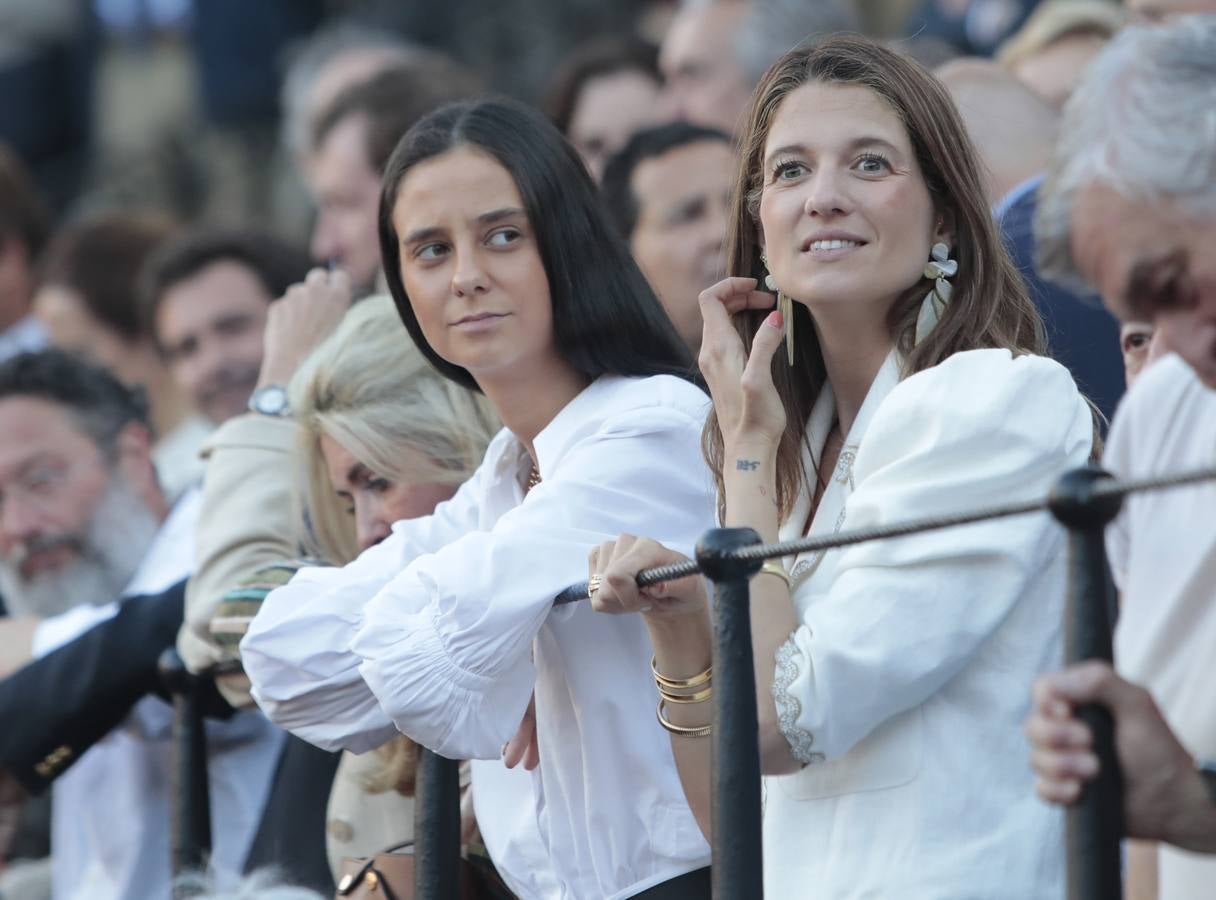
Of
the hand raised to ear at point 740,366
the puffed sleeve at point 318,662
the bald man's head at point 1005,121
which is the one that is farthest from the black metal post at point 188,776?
the bald man's head at point 1005,121

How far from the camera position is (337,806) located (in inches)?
189

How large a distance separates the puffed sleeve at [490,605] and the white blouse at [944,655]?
0.63 metres

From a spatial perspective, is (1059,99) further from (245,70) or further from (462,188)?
(245,70)

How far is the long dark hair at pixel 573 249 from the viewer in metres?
4.16

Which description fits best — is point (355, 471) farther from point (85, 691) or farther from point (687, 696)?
point (687, 696)

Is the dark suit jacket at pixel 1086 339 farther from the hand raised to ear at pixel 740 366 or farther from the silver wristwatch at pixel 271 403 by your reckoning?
the silver wristwatch at pixel 271 403

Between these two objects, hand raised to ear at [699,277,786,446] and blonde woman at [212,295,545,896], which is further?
blonde woman at [212,295,545,896]

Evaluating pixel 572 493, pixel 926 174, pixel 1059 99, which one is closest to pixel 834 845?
pixel 572 493

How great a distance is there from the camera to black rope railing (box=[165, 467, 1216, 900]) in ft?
8.55

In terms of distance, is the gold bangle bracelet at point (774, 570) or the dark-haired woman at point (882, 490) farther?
the gold bangle bracelet at point (774, 570)

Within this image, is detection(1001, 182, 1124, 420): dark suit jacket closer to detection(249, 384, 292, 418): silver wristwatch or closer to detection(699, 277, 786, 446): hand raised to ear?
detection(699, 277, 786, 446): hand raised to ear

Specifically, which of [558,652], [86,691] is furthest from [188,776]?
[558,652]

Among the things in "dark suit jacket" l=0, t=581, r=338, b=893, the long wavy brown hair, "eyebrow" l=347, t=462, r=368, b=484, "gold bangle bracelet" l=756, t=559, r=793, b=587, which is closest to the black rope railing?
"gold bangle bracelet" l=756, t=559, r=793, b=587

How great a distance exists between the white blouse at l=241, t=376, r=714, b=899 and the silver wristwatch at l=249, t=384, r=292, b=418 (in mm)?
1271
